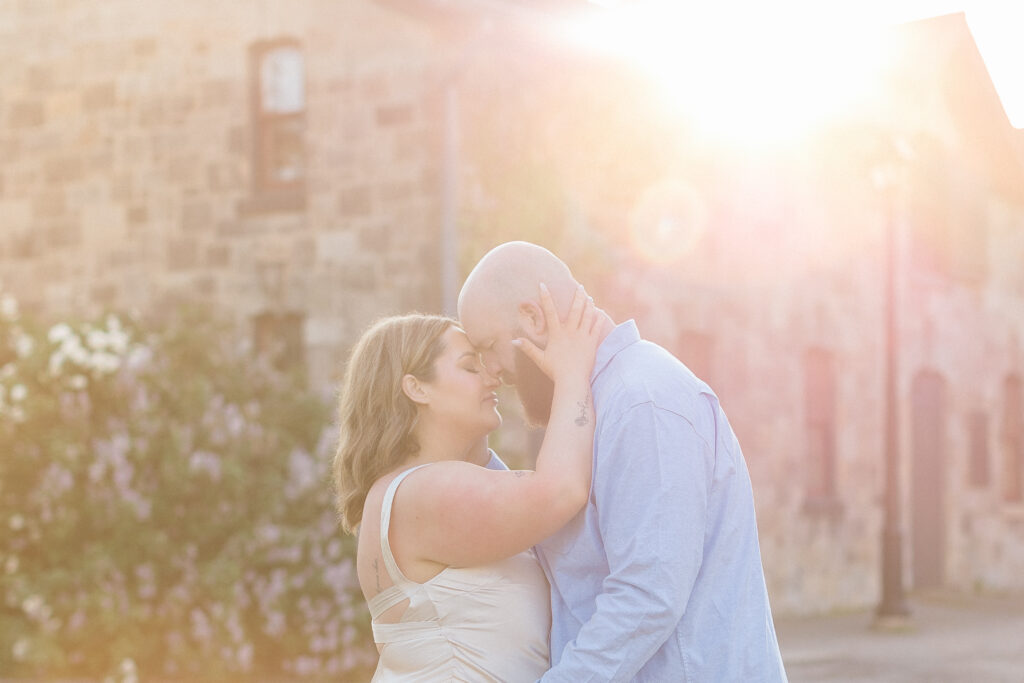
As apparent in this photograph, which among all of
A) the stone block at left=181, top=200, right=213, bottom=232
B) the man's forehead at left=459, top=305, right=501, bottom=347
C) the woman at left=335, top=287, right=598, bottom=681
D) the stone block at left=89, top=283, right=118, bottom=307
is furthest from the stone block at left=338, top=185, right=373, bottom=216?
the man's forehead at left=459, top=305, right=501, bottom=347

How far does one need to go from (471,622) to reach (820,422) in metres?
16.3

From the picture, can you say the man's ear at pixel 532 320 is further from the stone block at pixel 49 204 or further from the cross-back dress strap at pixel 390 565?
the stone block at pixel 49 204

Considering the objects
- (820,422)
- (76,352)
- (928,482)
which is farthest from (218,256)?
(928,482)

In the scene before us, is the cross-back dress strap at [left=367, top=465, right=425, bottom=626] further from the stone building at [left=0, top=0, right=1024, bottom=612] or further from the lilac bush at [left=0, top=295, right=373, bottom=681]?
the stone building at [left=0, top=0, right=1024, bottom=612]

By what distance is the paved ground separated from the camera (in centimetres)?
1269

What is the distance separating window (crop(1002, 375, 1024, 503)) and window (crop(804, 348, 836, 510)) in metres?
6.35

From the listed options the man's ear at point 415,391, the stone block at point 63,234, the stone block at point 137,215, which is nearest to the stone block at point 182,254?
the stone block at point 137,215

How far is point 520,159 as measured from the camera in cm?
1386

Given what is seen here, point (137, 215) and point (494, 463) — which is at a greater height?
point (137, 215)

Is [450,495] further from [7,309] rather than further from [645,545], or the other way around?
[7,309]

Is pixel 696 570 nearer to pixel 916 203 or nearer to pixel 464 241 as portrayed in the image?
pixel 464 241

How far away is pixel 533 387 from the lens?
367 centimetres

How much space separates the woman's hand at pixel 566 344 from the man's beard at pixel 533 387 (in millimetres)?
53

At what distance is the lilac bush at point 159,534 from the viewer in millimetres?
10633
